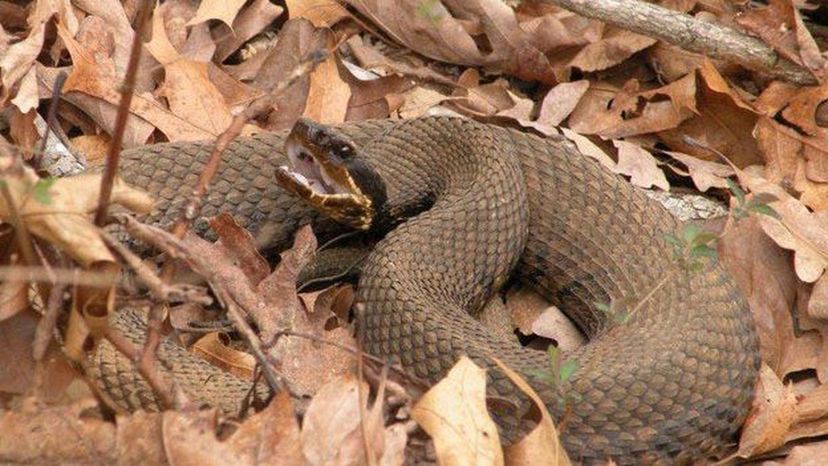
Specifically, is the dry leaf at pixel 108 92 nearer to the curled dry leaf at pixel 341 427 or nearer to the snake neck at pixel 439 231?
the snake neck at pixel 439 231

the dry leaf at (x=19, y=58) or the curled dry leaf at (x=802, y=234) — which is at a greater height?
the dry leaf at (x=19, y=58)

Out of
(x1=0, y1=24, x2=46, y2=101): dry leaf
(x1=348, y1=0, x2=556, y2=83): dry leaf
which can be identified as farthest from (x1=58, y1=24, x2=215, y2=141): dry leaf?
(x1=348, y1=0, x2=556, y2=83): dry leaf

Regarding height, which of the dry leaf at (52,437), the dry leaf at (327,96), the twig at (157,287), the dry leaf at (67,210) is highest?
the dry leaf at (67,210)

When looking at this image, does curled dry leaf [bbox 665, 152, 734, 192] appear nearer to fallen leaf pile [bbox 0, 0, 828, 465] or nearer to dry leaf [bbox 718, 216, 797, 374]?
fallen leaf pile [bbox 0, 0, 828, 465]

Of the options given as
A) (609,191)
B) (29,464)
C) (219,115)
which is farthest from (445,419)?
(219,115)

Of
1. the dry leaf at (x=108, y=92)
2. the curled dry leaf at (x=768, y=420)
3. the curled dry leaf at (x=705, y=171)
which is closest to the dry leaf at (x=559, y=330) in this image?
the curled dry leaf at (x=768, y=420)

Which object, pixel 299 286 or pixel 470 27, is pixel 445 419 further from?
pixel 470 27

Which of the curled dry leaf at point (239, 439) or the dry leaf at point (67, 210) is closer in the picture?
the dry leaf at point (67, 210)

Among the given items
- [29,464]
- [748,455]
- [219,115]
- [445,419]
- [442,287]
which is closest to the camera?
[29,464]
